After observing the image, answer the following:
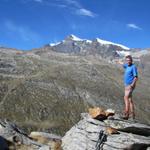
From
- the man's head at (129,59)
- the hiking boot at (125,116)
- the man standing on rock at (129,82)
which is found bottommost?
the hiking boot at (125,116)

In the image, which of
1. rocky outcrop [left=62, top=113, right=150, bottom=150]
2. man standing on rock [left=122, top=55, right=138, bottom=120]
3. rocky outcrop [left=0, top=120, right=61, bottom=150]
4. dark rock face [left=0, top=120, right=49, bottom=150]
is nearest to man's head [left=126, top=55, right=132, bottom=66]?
man standing on rock [left=122, top=55, right=138, bottom=120]

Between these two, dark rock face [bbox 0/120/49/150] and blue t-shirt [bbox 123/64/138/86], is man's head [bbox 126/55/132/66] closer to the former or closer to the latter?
blue t-shirt [bbox 123/64/138/86]

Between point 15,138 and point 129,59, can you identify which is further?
point 15,138

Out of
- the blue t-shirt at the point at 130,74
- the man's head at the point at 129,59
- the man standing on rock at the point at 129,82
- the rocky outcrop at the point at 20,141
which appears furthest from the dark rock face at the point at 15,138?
the man's head at the point at 129,59

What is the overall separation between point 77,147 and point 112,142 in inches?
106

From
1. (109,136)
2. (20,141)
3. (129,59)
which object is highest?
(129,59)

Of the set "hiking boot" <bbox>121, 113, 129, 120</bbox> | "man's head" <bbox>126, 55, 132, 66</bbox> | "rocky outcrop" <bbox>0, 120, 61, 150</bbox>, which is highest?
"man's head" <bbox>126, 55, 132, 66</bbox>

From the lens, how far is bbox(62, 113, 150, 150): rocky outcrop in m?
26.5

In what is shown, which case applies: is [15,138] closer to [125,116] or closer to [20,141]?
[20,141]

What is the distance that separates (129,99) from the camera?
29188 mm

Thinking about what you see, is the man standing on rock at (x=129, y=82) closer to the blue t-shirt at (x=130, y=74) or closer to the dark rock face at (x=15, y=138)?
the blue t-shirt at (x=130, y=74)

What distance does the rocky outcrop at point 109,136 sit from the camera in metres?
26.5

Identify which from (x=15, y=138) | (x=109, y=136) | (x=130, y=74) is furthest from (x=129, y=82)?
(x=15, y=138)

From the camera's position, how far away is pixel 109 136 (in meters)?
26.9
